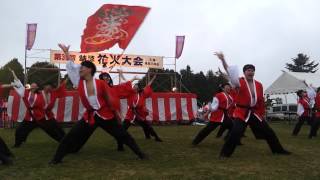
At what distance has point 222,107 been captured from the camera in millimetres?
9555

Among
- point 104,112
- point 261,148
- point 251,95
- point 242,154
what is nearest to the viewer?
point 104,112

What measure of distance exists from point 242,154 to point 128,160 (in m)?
2.07

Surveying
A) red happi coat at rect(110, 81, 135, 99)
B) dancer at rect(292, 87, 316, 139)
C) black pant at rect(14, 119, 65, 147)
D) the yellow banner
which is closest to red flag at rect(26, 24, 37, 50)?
the yellow banner

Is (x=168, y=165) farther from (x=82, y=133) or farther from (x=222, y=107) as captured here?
(x=222, y=107)

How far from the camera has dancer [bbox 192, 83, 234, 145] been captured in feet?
30.3

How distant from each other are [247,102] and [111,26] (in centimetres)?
562

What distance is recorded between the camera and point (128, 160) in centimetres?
704

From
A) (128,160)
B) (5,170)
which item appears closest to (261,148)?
(128,160)

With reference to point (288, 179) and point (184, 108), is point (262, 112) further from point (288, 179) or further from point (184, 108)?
point (184, 108)

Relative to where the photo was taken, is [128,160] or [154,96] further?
[154,96]

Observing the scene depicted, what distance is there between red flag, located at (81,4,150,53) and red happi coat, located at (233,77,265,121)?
493cm

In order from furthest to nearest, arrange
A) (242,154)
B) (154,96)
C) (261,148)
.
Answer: (154,96) < (261,148) < (242,154)

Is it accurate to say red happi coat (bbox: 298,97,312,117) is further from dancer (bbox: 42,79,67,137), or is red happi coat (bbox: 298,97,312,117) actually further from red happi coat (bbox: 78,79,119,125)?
red happi coat (bbox: 78,79,119,125)

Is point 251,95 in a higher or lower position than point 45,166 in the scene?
higher
